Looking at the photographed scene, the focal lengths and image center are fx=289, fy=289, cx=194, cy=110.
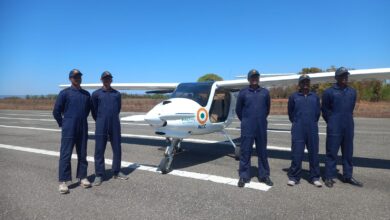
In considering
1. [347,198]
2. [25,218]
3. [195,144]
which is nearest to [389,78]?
[347,198]

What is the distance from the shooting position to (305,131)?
221 inches

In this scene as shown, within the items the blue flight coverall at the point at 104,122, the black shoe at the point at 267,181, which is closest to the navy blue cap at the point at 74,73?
the blue flight coverall at the point at 104,122

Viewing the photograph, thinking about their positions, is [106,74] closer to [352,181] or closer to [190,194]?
[190,194]

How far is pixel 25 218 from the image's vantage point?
4.11 m

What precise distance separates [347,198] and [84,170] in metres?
4.83

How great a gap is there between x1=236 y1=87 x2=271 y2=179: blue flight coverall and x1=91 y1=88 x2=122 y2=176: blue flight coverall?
2.65 m

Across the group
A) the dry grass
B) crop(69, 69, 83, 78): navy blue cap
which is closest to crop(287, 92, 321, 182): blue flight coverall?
crop(69, 69, 83, 78): navy blue cap

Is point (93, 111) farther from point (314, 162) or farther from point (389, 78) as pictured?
point (389, 78)

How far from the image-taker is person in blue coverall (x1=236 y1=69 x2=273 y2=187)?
221 inches

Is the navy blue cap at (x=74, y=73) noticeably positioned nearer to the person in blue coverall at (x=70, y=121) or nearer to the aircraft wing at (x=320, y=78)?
the person in blue coverall at (x=70, y=121)

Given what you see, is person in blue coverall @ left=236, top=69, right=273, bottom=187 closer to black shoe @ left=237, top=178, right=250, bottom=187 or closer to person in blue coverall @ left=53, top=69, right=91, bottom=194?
black shoe @ left=237, top=178, right=250, bottom=187

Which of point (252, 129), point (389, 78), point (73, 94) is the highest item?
point (389, 78)

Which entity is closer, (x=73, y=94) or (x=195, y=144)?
(x=73, y=94)

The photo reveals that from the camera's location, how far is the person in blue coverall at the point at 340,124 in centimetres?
558
